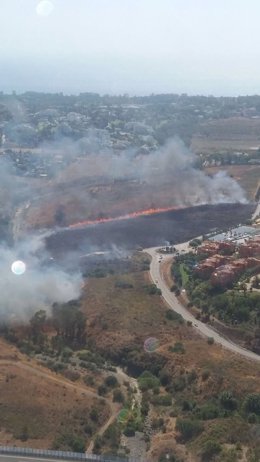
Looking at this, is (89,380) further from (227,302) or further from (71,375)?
(227,302)

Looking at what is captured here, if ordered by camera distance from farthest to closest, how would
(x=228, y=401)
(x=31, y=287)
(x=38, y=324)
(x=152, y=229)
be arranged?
1. (x=152, y=229)
2. (x=31, y=287)
3. (x=38, y=324)
4. (x=228, y=401)

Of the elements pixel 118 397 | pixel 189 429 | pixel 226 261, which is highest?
pixel 226 261

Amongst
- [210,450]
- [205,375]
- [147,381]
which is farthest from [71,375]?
[210,450]

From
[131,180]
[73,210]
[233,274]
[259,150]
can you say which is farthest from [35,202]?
[259,150]

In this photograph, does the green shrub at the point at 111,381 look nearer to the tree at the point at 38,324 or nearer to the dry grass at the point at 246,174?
the tree at the point at 38,324

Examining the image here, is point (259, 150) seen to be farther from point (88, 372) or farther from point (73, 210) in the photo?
point (88, 372)

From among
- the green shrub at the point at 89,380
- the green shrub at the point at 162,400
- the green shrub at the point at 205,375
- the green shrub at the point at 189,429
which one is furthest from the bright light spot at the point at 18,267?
the green shrub at the point at 189,429

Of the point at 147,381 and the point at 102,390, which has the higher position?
the point at 102,390

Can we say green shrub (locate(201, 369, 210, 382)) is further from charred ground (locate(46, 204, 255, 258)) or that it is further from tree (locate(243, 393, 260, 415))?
charred ground (locate(46, 204, 255, 258))

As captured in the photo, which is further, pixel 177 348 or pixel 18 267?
pixel 18 267
